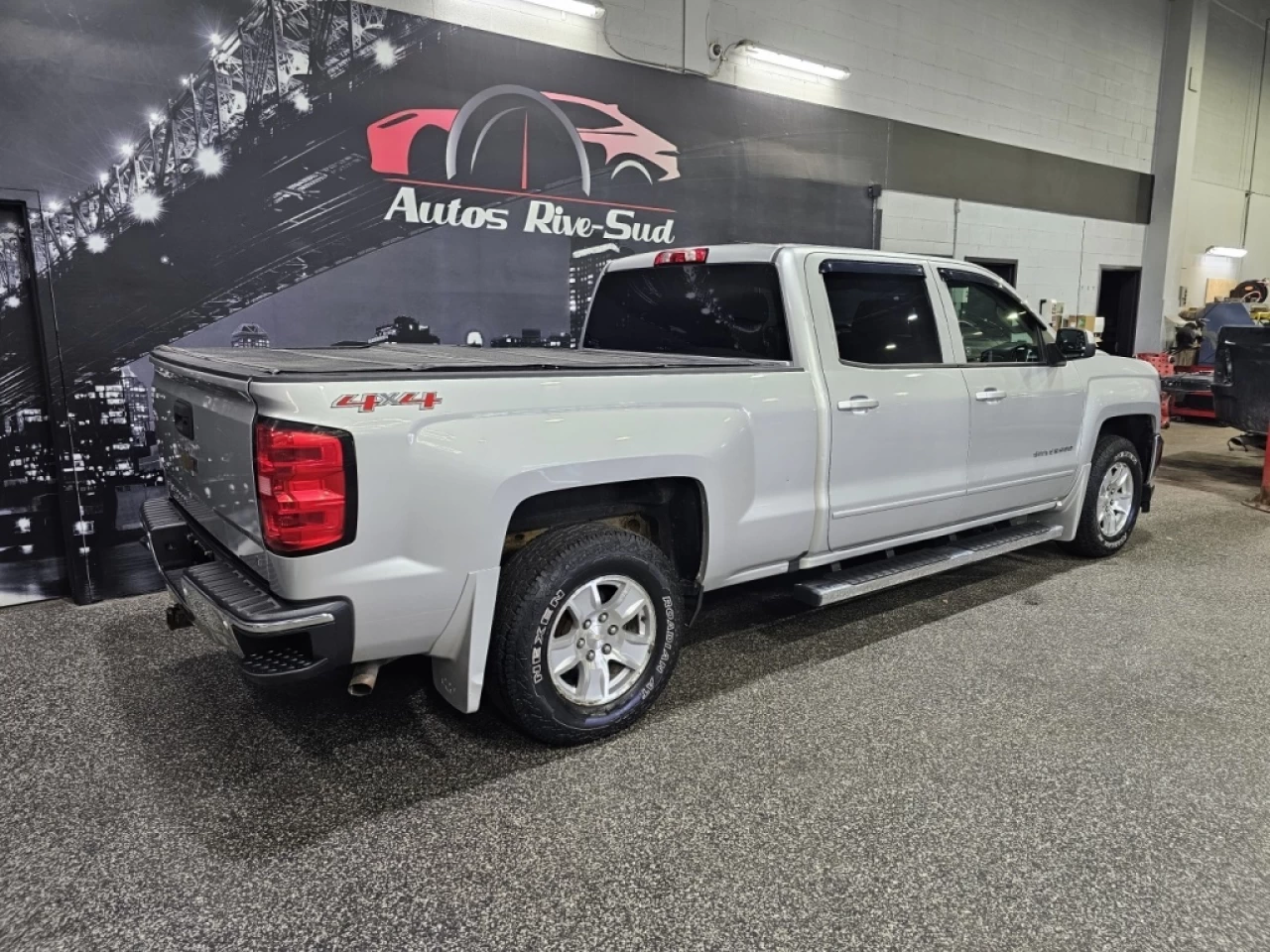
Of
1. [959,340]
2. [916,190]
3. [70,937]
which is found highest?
[916,190]

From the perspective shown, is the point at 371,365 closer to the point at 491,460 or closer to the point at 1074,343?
the point at 491,460

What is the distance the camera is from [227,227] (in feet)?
16.0

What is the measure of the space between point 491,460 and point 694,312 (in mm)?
1662

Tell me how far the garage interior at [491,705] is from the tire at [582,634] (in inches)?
6.1

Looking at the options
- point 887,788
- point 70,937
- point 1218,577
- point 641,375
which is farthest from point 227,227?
point 1218,577

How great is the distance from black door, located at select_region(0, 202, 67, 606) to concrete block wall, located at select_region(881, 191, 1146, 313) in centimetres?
730

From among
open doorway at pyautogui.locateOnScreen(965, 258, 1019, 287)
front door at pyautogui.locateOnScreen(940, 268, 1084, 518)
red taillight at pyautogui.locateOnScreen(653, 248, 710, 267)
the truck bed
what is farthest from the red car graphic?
open doorway at pyautogui.locateOnScreen(965, 258, 1019, 287)

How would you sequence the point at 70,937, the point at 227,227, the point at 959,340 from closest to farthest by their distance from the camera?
the point at 70,937 → the point at 959,340 → the point at 227,227

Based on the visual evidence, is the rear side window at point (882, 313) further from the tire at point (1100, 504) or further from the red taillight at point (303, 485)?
the red taillight at point (303, 485)

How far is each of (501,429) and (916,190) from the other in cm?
785

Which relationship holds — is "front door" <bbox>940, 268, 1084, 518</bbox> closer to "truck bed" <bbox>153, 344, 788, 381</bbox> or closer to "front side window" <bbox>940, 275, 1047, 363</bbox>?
"front side window" <bbox>940, 275, 1047, 363</bbox>

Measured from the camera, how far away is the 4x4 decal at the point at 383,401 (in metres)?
2.23

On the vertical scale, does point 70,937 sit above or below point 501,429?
below

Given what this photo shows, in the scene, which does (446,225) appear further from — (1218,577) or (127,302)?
(1218,577)
